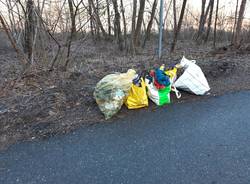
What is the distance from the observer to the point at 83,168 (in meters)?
2.02

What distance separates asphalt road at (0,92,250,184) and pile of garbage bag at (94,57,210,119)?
25cm

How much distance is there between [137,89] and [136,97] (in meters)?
0.12

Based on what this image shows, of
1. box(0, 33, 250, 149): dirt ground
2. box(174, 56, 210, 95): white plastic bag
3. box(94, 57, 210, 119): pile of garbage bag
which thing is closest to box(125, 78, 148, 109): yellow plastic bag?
box(94, 57, 210, 119): pile of garbage bag

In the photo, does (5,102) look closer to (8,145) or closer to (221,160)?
(8,145)

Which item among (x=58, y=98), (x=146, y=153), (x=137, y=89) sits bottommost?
(x=146, y=153)

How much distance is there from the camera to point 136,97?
3.04m

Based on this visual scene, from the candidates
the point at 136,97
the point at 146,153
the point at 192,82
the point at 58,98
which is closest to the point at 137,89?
the point at 136,97

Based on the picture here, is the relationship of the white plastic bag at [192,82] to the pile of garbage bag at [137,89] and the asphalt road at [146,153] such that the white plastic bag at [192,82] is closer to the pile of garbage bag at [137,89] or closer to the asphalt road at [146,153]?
the pile of garbage bag at [137,89]

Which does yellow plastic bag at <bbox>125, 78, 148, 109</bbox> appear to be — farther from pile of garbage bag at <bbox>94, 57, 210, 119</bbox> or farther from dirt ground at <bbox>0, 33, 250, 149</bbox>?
dirt ground at <bbox>0, 33, 250, 149</bbox>

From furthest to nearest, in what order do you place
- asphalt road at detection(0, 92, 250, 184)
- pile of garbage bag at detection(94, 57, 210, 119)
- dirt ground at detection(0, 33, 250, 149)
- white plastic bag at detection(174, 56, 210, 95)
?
white plastic bag at detection(174, 56, 210, 95)
pile of garbage bag at detection(94, 57, 210, 119)
dirt ground at detection(0, 33, 250, 149)
asphalt road at detection(0, 92, 250, 184)

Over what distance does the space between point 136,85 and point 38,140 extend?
146 centimetres

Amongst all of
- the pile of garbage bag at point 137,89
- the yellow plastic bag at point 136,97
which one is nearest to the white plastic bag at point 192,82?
the pile of garbage bag at point 137,89

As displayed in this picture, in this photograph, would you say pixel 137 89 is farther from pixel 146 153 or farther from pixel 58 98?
pixel 58 98

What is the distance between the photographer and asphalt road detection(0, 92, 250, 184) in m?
1.89
